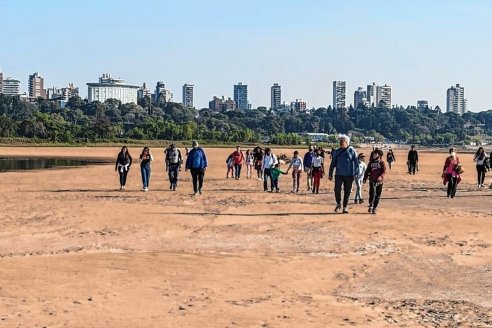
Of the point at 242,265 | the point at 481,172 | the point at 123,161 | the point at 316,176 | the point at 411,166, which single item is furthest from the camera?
the point at 411,166

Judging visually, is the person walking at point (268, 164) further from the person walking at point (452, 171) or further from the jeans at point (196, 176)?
the person walking at point (452, 171)

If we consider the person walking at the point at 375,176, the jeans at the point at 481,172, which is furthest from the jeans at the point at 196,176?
the jeans at the point at 481,172

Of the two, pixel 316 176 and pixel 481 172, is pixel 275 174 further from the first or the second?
pixel 481 172

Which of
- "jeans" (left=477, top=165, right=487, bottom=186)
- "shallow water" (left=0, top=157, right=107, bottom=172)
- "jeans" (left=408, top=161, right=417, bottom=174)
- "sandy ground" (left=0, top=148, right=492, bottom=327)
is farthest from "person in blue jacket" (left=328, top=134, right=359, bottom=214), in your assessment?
"shallow water" (left=0, top=157, right=107, bottom=172)

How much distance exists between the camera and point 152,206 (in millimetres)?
16594

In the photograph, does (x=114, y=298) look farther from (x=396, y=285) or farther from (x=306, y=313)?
(x=396, y=285)

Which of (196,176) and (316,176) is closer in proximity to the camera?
(196,176)

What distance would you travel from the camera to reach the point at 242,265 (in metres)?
9.48

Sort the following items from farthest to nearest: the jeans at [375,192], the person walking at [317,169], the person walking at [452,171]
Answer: the person walking at [317,169] < the person walking at [452,171] < the jeans at [375,192]

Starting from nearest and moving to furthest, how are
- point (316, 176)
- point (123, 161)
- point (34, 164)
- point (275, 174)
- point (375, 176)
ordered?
point (375, 176) → point (316, 176) → point (123, 161) → point (275, 174) → point (34, 164)

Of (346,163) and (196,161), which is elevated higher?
(346,163)

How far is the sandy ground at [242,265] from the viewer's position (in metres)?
7.11

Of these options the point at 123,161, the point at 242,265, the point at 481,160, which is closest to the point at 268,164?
the point at 123,161

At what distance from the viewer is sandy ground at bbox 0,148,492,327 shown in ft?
23.3
